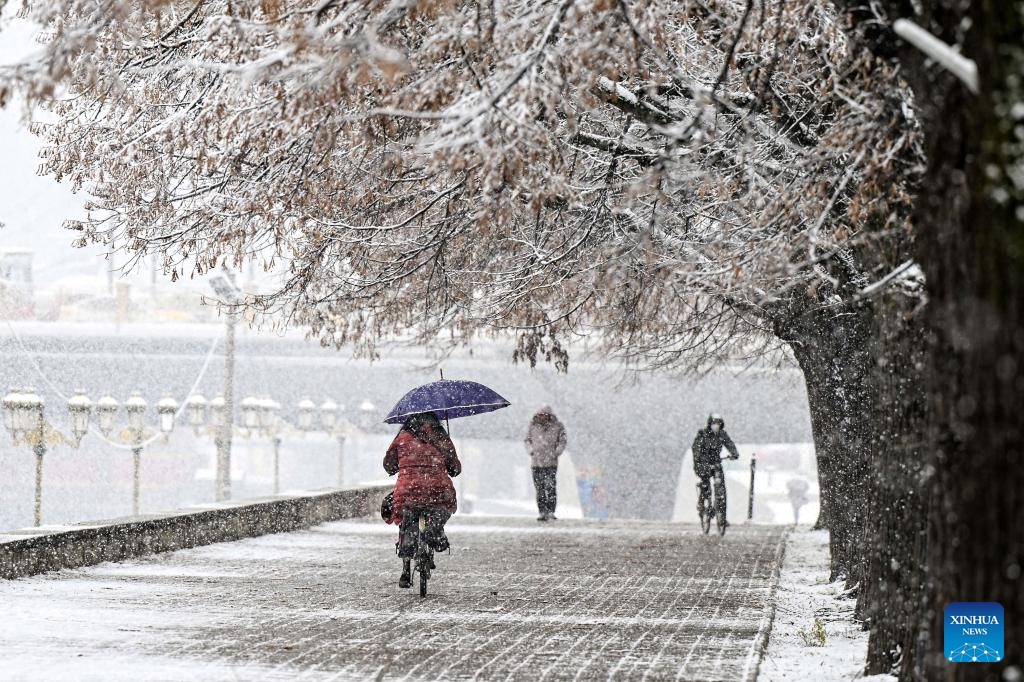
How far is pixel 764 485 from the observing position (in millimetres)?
103250

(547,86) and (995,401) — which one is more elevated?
(547,86)

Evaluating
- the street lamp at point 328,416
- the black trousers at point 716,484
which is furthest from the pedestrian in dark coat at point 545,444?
the street lamp at point 328,416

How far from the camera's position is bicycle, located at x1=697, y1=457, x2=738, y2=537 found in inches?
923

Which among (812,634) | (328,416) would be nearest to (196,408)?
(328,416)

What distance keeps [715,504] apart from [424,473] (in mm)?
11380

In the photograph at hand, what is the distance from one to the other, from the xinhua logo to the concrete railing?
1009 centimetres

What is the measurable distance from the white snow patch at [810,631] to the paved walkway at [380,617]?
0.18 meters

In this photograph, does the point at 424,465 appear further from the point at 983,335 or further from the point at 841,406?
the point at 983,335

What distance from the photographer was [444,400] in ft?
44.6

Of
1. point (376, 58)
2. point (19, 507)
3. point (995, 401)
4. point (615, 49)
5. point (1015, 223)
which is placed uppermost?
point (615, 49)

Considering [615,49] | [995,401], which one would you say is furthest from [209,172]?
[995,401]

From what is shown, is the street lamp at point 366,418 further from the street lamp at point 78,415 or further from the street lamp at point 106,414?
the street lamp at point 78,415

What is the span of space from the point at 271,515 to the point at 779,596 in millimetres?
8889

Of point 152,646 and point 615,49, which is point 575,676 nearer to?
point 152,646
